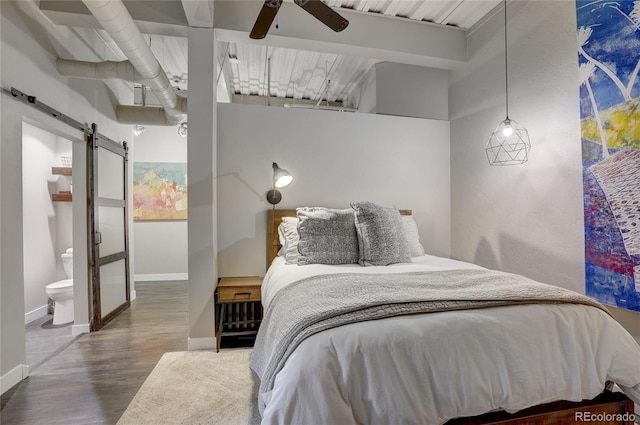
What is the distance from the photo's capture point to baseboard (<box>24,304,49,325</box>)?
10.7 feet

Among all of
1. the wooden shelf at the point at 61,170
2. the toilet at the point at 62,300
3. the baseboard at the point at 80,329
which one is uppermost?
the wooden shelf at the point at 61,170

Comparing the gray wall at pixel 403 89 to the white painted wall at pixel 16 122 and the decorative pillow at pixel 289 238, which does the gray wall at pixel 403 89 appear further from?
the white painted wall at pixel 16 122

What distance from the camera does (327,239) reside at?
2.43m

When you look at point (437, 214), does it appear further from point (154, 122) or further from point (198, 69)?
point (154, 122)

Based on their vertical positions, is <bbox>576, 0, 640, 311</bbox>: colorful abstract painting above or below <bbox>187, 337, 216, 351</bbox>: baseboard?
above

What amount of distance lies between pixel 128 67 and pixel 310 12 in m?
2.19

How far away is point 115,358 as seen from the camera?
2.46 m

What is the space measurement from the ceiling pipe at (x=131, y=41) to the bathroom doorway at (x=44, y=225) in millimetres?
1013

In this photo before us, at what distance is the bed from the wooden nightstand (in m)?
1.08

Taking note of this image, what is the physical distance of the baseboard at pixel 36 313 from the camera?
326cm

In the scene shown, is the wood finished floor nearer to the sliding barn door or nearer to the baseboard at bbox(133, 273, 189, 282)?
the sliding barn door

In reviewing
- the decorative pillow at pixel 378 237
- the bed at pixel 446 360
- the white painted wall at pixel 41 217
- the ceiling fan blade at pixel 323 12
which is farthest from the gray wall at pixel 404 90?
the white painted wall at pixel 41 217

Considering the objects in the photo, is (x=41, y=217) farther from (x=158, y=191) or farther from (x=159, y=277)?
(x=159, y=277)

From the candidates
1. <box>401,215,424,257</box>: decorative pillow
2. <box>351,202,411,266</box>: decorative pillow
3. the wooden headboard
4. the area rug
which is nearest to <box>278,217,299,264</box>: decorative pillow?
the wooden headboard
